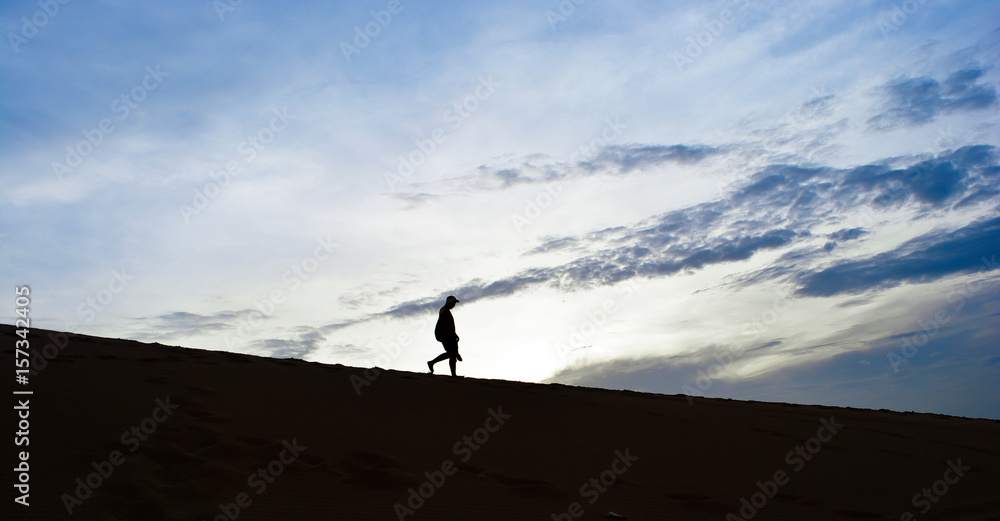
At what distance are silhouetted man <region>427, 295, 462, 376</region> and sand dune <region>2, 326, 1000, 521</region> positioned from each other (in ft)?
3.83

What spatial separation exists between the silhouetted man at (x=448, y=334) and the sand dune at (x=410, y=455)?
3.83 ft

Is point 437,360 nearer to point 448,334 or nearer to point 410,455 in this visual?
point 448,334

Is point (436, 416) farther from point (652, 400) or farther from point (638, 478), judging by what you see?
point (652, 400)

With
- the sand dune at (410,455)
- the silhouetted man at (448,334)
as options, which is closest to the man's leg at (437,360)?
the silhouetted man at (448,334)

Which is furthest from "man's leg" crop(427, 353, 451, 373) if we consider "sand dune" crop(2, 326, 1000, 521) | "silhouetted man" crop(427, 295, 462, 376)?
"sand dune" crop(2, 326, 1000, 521)

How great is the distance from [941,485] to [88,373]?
10.1 m

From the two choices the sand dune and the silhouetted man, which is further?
the silhouetted man

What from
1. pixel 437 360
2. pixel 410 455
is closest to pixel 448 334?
pixel 437 360

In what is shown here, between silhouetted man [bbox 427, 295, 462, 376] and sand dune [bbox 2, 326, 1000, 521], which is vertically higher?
silhouetted man [bbox 427, 295, 462, 376]

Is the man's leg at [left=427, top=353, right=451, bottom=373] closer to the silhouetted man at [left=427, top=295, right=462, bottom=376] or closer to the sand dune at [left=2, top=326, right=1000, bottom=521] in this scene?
the silhouetted man at [left=427, top=295, right=462, bottom=376]

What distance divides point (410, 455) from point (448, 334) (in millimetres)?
5444

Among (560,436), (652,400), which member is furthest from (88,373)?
(652,400)

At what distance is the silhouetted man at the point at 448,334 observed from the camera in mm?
11117

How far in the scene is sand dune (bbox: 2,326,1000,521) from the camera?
4.33 metres
